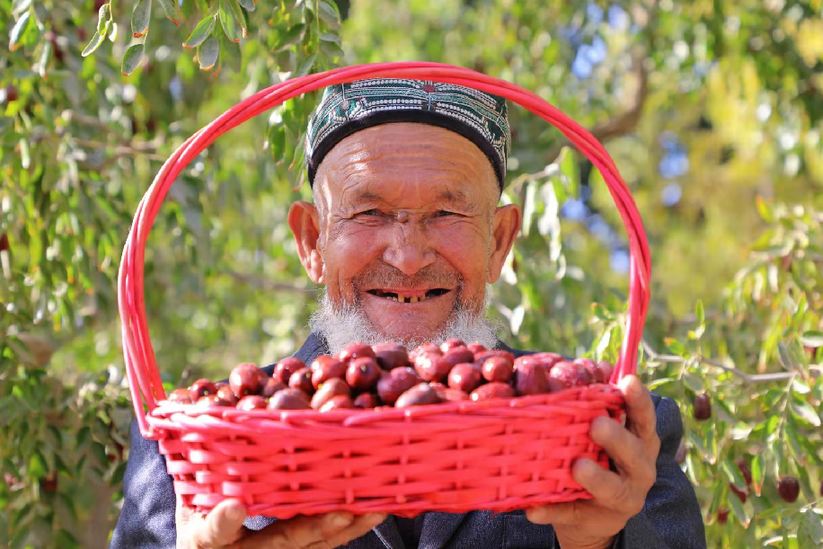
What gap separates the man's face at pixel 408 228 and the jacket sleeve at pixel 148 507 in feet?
2.06

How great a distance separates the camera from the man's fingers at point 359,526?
1860mm

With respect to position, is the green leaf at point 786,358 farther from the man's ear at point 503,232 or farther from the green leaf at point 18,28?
the green leaf at point 18,28

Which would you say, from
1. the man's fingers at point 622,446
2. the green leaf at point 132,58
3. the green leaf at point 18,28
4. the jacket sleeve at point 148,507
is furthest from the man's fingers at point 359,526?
the green leaf at point 18,28

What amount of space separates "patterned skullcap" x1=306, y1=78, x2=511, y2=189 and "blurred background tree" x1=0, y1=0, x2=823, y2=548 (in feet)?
0.92

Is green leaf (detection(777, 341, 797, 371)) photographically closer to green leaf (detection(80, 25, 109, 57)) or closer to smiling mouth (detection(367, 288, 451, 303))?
smiling mouth (detection(367, 288, 451, 303))

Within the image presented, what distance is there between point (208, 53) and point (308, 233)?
64 centimetres

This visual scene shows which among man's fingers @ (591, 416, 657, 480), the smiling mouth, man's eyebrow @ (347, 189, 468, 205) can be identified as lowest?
man's fingers @ (591, 416, 657, 480)

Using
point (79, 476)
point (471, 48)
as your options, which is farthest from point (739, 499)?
point (471, 48)

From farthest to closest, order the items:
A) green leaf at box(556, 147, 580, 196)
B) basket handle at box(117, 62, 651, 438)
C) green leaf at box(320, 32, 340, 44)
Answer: green leaf at box(556, 147, 580, 196)
green leaf at box(320, 32, 340, 44)
basket handle at box(117, 62, 651, 438)

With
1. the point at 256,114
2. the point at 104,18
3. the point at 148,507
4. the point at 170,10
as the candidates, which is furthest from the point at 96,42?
the point at 148,507

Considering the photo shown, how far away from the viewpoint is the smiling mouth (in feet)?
9.25

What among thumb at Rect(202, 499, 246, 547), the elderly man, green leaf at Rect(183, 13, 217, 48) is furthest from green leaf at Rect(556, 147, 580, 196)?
thumb at Rect(202, 499, 246, 547)

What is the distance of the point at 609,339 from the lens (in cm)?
339

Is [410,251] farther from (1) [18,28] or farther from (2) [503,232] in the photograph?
(1) [18,28]
